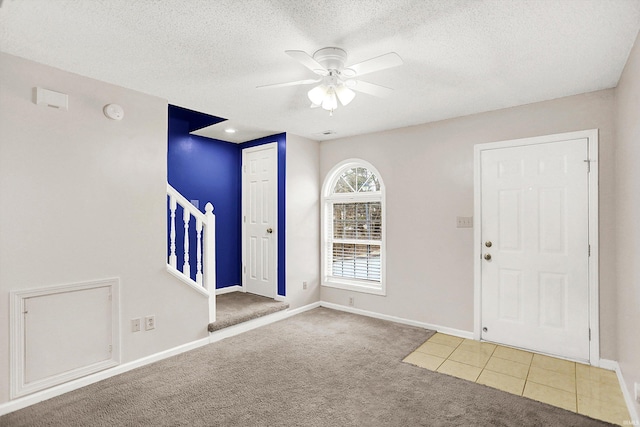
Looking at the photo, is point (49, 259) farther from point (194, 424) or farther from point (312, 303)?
point (312, 303)

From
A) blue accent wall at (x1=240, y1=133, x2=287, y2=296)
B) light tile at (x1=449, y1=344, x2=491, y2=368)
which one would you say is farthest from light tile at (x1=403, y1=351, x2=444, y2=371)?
blue accent wall at (x1=240, y1=133, x2=287, y2=296)

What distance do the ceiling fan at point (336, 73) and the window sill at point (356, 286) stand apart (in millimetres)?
2634

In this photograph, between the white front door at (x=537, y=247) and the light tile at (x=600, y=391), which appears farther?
the white front door at (x=537, y=247)

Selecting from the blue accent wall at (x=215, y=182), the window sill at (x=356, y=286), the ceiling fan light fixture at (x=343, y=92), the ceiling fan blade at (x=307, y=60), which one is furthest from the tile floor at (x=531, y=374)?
the blue accent wall at (x=215, y=182)

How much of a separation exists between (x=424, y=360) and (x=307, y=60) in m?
2.70

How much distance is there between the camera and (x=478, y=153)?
3.57m

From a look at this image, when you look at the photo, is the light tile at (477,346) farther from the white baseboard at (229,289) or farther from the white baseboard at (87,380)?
the white baseboard at (229,289)

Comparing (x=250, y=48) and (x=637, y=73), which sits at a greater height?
(x=250, y=48)

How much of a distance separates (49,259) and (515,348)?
4.09m

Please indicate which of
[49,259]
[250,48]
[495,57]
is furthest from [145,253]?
[495,57]

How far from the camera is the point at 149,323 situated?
3.01 meters

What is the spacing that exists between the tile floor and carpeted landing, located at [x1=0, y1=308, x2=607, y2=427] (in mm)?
142

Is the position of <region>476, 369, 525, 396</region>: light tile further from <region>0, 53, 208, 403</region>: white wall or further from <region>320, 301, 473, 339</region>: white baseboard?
<region>0, 53, 208, 403</region>: white wall

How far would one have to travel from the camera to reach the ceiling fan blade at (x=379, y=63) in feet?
6.38
